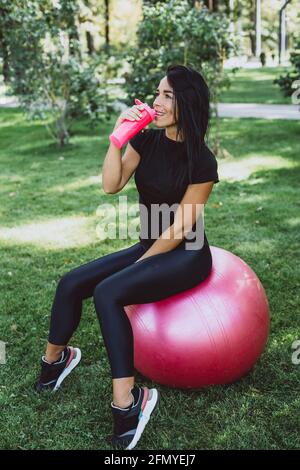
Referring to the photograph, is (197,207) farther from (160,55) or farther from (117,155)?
(160,55)

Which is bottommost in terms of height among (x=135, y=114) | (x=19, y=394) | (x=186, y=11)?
(x=19, y=394)

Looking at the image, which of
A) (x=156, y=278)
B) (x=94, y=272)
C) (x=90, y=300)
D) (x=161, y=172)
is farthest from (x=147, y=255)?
(x=90, y=300)

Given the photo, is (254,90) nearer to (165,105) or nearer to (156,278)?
(165,105)

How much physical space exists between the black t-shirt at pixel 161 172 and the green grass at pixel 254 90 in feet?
34.2

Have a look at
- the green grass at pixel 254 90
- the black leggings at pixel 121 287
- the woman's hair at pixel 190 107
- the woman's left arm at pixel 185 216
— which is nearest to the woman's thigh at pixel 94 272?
the black leggings at pixel 121 287

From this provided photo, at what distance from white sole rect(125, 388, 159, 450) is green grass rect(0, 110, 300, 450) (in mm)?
77

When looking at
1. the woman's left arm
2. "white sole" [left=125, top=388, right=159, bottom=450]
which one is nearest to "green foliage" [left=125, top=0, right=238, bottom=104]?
the woman's left arm

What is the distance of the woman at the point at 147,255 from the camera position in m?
2.82

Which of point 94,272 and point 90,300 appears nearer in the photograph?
point 94,272

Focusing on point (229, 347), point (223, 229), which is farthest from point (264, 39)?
point (229, 347)

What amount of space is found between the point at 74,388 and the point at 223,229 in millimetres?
3063

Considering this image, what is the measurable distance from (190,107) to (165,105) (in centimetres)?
14

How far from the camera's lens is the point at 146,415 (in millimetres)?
2836

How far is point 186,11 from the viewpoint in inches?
336
